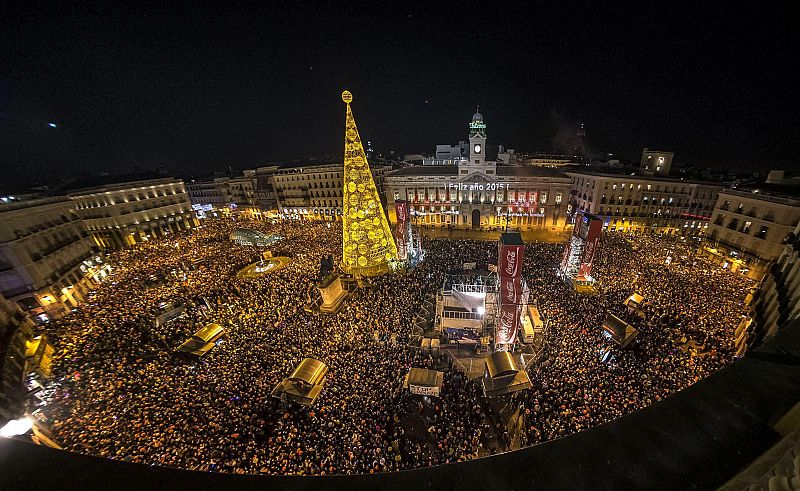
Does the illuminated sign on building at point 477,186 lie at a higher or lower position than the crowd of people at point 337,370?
higher

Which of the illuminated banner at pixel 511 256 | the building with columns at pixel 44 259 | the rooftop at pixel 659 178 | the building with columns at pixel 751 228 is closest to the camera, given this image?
the illuminated banner at pixel 511 256

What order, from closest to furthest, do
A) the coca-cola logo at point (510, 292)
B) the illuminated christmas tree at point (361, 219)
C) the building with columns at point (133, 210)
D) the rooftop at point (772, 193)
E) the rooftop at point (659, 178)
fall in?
the coca-cola logo at point (510, 292)
the illuminated christmas tree at point (361, 219)
the rooftop at point (772, 193)
the rooftop at point (659, 178)
the building with columns at point (133, 210)

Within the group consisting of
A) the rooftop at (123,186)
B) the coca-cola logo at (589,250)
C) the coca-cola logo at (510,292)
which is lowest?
the coca-cola logo at (589,250)

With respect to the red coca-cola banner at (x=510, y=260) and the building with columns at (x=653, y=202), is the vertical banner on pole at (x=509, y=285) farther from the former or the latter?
the building with columns at (x=653, y=202)

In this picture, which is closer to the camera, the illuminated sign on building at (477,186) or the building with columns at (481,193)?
the building with columns at (481,193)

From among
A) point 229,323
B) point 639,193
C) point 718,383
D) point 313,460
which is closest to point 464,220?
point 639,193

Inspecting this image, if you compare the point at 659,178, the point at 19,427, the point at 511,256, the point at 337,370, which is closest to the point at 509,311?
the point at 511,256

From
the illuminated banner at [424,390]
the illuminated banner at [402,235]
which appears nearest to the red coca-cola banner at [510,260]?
the illuminated banner at [424,390]
